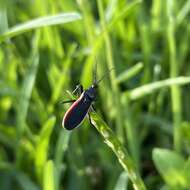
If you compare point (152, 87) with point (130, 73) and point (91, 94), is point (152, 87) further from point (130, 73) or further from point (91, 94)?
point (91, 94)

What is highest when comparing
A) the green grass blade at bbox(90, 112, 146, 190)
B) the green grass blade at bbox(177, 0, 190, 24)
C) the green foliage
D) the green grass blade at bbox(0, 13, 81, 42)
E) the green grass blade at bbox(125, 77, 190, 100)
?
the green grass blade at bbox(0, 13, 81, 42)

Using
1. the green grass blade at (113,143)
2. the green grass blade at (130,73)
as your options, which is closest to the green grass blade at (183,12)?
the green grass blade at (130,73)

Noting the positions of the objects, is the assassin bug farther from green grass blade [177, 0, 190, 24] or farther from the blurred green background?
green grass blade [177, 0, 190, 24]

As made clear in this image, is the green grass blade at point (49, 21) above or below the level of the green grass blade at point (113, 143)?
above

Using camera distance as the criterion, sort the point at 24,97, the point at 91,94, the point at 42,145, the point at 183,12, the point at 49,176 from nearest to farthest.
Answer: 1. the point at 49,176
2. the point at 91,94
3. the point at 42,145
4. the point at 24,97
5. the point at 183,12

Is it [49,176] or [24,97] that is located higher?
[24,97]

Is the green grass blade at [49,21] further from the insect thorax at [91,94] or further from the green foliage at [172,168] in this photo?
the green foliage at [172,168]

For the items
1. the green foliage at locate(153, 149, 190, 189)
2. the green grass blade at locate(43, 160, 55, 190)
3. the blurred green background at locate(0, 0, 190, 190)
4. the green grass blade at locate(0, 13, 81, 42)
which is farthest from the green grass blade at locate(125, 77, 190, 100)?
the green grass blade at locate(43, 160, 55, 190)

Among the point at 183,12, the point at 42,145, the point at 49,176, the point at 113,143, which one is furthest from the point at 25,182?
the point at 183,12

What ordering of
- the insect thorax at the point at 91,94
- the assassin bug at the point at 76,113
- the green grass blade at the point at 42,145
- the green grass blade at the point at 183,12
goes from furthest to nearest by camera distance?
1. the green grass blade at the point at 183,12
2. the green grass blade at the point at 42,145
3. the insect thorax at the point at 91,94
4. the assassin bug at the point at 76,113
